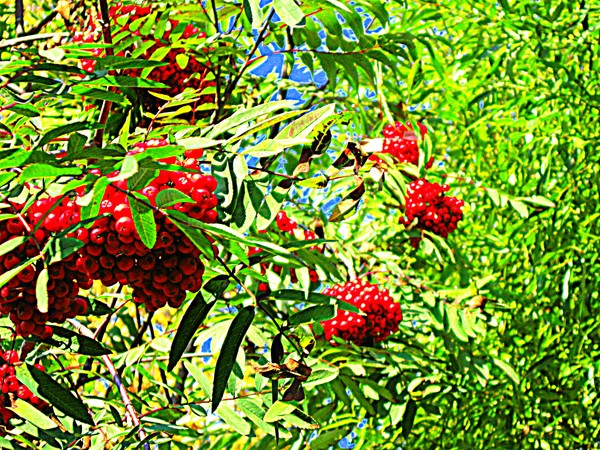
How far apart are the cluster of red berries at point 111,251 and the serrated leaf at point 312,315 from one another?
0.21 meters

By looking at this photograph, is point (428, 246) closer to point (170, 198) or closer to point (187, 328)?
point (187, 328)

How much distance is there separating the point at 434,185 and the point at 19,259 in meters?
1.51

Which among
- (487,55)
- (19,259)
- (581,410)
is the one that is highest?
(19,259)

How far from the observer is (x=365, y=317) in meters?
1.96

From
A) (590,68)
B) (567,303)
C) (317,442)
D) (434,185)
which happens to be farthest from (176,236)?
(590,68)

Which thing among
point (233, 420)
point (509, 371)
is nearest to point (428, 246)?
point (509, 371)

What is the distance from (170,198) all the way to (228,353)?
0.91 ft

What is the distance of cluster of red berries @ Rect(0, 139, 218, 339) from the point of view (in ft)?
3.13

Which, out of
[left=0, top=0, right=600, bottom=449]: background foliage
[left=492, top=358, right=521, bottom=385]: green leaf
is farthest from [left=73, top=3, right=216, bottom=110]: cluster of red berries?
[left=492, top=358, right=521, bottom=385]: green leaf

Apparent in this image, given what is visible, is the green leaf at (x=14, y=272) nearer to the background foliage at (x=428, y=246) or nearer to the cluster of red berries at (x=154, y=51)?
the background foliage at (x=428, y=246)

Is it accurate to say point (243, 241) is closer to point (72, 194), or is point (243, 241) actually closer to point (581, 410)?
point (72, 194)

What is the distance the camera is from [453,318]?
2027 millimetres

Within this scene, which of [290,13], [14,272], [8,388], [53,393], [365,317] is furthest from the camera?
[365,317]

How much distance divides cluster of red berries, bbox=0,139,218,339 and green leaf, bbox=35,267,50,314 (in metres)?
0.04
